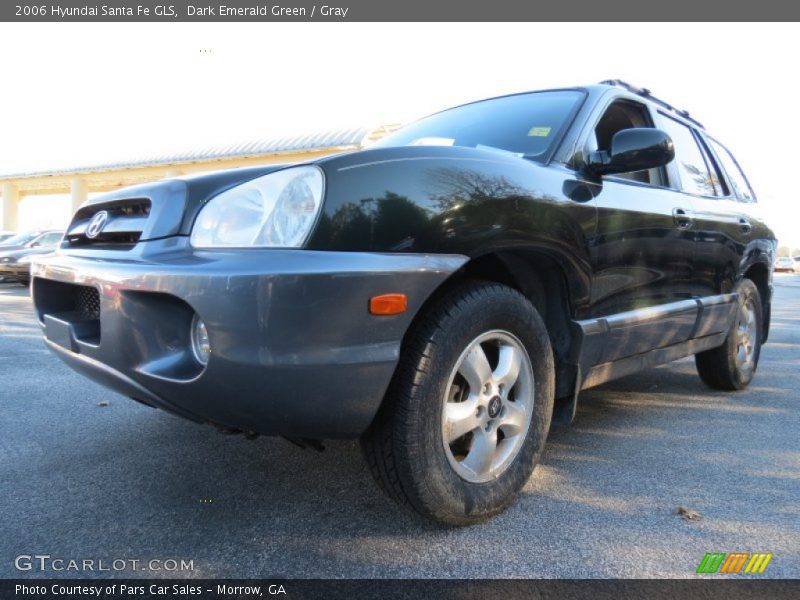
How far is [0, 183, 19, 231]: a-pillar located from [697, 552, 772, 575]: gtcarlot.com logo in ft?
110

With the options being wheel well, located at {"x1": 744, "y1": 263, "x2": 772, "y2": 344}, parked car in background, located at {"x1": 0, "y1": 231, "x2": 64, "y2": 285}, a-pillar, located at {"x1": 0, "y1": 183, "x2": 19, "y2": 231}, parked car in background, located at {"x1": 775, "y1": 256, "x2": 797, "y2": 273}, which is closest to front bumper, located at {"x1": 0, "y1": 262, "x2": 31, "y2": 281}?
parked car in background, located at {"x1": 0, "y1": 231, "x2": 64, "y2": 285}

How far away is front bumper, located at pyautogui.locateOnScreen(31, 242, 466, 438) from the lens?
1.60m

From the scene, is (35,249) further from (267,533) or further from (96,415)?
(267,533)

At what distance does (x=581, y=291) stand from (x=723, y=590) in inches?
45.2

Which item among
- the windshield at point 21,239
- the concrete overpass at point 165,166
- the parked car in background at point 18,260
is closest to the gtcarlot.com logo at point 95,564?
the concrete overpass at point 165,166

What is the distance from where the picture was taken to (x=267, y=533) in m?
1.97

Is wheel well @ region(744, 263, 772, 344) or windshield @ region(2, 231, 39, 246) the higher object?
wheel well @ region(744, 263, 772, 344)

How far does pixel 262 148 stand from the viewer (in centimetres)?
1906

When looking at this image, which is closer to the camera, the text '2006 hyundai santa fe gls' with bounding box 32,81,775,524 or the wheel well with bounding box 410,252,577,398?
the text '2006 hyundai santa fe gls' with bounding box 32,81,775,524

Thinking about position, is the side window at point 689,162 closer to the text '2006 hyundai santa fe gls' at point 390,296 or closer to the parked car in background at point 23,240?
the text '2006 hyundai santa fe gls' at point 390,296

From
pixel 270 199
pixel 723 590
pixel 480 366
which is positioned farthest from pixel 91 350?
pixel 723 590

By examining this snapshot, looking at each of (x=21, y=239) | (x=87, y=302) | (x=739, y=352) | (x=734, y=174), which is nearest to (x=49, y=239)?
(x=21, y=239)

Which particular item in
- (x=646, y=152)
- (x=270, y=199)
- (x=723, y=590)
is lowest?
(x=723, y=590)

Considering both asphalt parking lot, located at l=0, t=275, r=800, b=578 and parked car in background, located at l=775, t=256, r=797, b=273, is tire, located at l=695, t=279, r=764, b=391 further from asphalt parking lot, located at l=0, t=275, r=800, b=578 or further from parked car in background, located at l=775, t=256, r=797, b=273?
parked car in background, located at l=775, t=256, r=797, b=273
